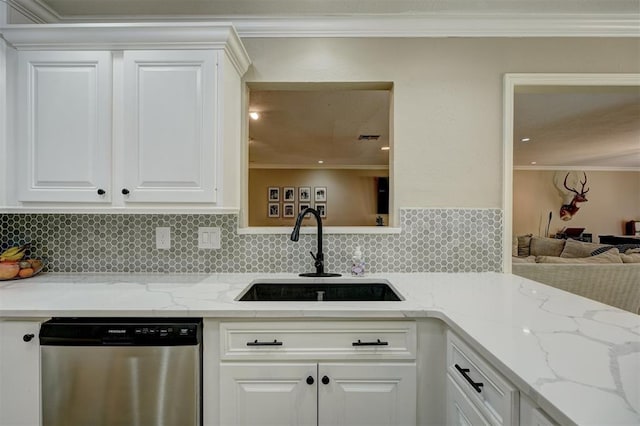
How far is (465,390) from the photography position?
44.3 inches

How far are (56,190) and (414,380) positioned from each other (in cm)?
182

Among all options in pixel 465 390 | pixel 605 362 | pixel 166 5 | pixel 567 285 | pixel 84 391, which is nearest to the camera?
pixel 605 362

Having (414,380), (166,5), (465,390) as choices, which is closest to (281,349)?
(414,380)

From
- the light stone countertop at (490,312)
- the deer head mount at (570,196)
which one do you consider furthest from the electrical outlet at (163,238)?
the deer head mount at (570,196)

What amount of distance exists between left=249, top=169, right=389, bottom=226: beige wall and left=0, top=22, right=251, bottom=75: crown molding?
20.7 feet

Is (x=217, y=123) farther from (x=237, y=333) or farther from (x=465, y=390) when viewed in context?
(x=465, y=390)

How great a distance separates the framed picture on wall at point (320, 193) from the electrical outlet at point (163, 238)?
20.2 feet

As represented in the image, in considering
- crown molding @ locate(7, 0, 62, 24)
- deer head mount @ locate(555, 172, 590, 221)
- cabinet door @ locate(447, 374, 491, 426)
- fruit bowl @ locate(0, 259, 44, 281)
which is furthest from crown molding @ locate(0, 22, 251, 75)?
deer head mount @ locate(555, 172, 590, 221)

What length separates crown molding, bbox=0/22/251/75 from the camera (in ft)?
5.18

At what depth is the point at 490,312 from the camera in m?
1.26

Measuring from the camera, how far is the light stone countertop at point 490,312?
727 mm

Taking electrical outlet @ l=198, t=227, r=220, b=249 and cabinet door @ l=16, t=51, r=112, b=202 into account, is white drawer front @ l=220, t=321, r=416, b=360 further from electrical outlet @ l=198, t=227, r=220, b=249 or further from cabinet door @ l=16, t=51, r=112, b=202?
cabinet door @ l=16, t=51, r=112, b=202

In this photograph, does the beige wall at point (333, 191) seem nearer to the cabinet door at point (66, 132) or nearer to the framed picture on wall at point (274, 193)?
the framed picture on wall at point (274, 193)

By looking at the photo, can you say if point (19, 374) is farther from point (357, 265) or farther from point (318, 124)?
point (318, 124)
